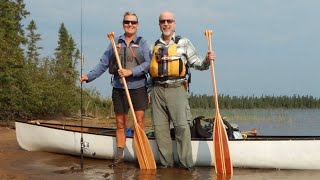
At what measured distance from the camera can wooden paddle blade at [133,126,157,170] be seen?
590 centimetres

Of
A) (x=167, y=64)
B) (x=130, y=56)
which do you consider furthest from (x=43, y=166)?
(x=167, y=64)

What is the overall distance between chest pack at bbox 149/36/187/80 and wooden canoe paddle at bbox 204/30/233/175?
42 cm

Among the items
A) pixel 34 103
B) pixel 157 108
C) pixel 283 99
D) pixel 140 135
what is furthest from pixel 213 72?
pixel 283 99

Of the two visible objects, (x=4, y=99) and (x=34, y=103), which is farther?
(x=34, y=103)

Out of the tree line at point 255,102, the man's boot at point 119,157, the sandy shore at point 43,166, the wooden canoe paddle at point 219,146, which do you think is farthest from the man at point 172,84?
the tree line at point 255,102

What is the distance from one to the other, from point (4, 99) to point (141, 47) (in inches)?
323

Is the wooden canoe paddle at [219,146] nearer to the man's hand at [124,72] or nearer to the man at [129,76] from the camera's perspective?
the man at [129,76]

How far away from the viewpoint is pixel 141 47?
6.03 metres

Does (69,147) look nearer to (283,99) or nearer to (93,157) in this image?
(93,157)

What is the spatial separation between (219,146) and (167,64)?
4.26 ft

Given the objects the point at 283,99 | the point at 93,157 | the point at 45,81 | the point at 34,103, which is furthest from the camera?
the point at 283,99

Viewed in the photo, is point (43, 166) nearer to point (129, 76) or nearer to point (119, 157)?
point (119, 157)

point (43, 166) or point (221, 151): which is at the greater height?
point (221, 151)

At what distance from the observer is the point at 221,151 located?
567 cm
